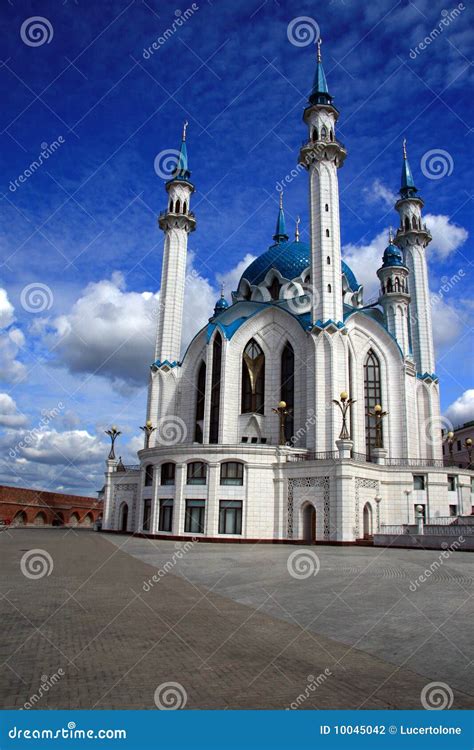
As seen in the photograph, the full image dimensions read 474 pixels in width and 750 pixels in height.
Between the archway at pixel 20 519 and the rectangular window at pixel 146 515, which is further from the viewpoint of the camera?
the archway at pixel 20 519

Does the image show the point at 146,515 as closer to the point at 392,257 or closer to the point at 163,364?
the point at 163,364

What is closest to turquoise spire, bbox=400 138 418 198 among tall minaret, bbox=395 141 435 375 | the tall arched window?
tall minaret, bbox=395 141 435 375

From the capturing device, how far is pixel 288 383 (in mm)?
43312

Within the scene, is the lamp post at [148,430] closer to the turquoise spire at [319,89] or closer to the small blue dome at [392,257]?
the small blue dome at [392,257]

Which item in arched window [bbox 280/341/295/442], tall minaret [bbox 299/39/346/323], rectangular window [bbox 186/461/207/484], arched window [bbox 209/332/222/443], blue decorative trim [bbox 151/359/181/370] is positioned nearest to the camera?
rectangular window [bbox 186/461/207/484]

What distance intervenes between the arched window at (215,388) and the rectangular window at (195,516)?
8.64 meters

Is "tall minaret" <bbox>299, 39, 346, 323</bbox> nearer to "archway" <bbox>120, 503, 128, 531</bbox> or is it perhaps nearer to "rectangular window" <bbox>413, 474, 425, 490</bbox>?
"rectangular window" <bbox>413, 474, 425, 490</bbox>

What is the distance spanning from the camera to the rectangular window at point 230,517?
115ft

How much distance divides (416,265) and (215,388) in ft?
78.7

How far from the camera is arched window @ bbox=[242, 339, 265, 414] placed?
43.9 metres

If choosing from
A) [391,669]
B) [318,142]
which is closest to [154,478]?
[318,142]

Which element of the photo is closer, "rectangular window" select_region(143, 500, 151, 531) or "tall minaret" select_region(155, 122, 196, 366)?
"rectangular window" select_region(143, 500, 151, 531)

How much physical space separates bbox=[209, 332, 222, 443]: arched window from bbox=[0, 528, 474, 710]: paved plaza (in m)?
28.8

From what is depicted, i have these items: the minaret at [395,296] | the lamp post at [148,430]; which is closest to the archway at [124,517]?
the lamp post at [148,430]
